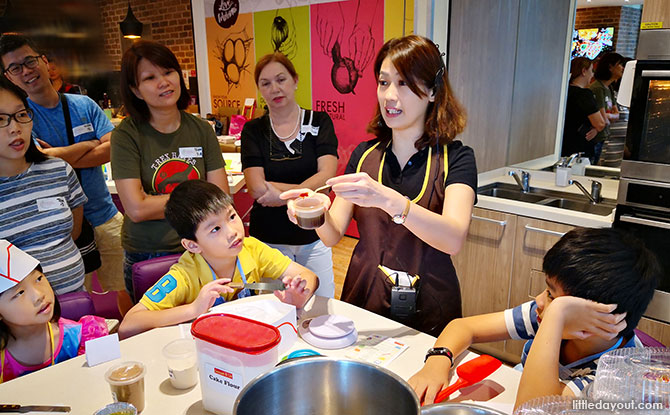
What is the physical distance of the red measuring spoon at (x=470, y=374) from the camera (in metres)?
1.20

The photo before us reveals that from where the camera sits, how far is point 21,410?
116 cm

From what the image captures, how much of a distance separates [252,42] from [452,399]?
17.4 ft

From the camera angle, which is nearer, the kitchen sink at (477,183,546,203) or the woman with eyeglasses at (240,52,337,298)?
the woman with eyeglasses at (240,52,337,298)

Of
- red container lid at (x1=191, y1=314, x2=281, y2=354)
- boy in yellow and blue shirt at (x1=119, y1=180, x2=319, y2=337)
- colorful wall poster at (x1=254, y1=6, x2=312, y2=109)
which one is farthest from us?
colorful wall poster at (x1=254, y1=6, x2=312, y2=109)

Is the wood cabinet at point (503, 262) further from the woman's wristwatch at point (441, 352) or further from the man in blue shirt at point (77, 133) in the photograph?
the man in blue shirt at point (77, 133)

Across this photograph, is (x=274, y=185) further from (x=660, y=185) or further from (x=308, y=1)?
(x=308, y=1)

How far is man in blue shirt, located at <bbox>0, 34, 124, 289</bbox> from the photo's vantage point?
2455mm

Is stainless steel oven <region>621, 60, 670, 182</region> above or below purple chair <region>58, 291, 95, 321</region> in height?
above

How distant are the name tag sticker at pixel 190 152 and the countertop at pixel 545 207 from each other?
1722 mm

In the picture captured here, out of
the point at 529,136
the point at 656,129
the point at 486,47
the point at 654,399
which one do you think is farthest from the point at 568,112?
the point at 654,399

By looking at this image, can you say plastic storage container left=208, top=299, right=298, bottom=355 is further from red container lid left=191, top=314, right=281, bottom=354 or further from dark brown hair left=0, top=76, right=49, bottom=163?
dark brown hair left=0, top=76, right=49, bottom=163

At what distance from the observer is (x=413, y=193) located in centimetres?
169

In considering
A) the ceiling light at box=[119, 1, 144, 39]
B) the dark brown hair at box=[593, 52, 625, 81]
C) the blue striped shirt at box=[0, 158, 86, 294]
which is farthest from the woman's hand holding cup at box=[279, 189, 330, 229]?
the ceiling light at box=[119, 1, 144, 39]

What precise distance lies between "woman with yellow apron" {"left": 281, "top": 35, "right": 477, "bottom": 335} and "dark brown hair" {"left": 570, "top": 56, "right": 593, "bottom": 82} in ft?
7.14
